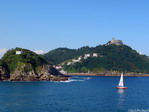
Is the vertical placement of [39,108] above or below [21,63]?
below

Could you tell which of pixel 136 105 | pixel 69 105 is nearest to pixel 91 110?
pixel 69 105

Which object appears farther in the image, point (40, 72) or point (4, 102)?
point (40, 72)

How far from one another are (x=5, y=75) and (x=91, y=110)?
120543 millimetres

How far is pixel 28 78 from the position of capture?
190m

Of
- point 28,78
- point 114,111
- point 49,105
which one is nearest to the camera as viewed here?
point 114,111

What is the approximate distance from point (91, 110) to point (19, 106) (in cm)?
1884

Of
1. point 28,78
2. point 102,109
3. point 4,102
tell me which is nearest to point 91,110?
point 102,109

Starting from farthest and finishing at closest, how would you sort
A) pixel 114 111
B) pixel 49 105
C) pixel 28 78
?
1. pixel 28 78
2. pixel 49 105
3. pixel 114 111

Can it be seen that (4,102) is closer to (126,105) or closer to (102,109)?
(102,109)

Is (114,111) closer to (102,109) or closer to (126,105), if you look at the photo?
(102,109)

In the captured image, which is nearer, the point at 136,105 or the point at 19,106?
the point at 19,106

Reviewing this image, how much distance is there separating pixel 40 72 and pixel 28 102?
10652 cm

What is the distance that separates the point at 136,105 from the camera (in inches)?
3568

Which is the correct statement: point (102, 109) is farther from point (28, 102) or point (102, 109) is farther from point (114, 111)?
point (28, 102)
